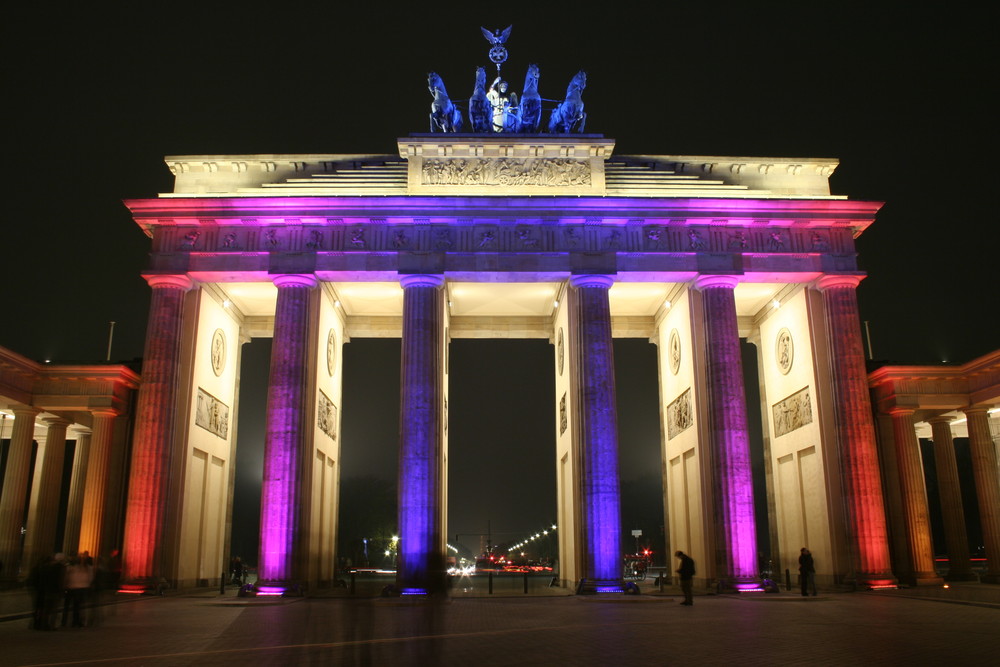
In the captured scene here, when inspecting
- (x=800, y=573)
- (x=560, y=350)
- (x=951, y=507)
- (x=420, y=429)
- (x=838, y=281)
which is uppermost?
(x=838, y=281)

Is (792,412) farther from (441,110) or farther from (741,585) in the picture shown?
(441,110)

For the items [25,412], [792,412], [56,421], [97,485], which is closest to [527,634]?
[792,412]

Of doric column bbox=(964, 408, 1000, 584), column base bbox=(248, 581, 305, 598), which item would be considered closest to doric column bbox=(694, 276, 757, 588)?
doric column bbox=(964, 408, 1000, 584)

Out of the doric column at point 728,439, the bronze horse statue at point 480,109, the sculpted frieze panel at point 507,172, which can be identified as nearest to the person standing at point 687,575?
the doric column at point 728,439

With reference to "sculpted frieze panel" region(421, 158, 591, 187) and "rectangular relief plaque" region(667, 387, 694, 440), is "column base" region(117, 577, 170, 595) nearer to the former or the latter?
"sculpted frieze panel" region(421, 158, 591, 187)

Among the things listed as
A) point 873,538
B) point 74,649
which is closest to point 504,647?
point 74,649

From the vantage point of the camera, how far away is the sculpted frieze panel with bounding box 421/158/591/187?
31109mm

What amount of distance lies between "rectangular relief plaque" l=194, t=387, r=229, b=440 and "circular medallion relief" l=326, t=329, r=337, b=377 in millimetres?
4662

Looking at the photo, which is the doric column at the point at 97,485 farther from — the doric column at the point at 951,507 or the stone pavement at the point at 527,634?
the doric column at the point at 951,507

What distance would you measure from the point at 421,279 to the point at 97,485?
48.6 ft

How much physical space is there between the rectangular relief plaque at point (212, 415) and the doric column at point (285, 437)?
3.99m

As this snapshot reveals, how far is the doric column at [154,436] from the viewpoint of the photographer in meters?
26.8

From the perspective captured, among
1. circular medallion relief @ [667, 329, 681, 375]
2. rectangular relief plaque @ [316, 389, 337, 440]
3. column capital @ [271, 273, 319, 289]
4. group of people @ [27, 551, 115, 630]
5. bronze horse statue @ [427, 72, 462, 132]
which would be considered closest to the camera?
group of people @ [27, 551, 115, 630]

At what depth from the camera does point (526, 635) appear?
578 inches
